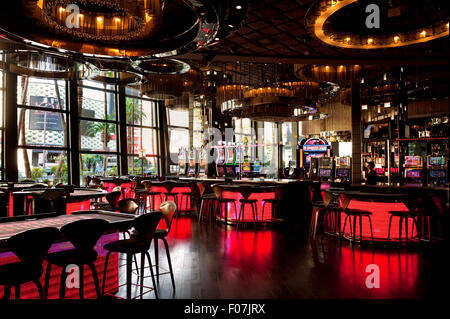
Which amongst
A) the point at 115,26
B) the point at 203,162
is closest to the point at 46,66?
the point at 115,26

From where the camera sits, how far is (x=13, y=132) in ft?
32.2

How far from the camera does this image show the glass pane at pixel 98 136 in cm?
1188

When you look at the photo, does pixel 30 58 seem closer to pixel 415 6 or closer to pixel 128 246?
pixel 128 246

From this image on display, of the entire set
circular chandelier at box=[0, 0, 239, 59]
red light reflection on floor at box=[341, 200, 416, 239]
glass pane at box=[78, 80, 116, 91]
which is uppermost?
glass pane at box=[78, 80, 116, 91]

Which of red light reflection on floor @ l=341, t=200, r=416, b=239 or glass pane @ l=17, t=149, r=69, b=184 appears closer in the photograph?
red light reflection on floor @ l=341, t=200, r=416, b=239

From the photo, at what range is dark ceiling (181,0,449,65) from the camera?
5.14 metres

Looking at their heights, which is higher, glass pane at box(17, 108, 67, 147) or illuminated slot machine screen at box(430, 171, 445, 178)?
glass pane at box(17, 108, 67, 147)

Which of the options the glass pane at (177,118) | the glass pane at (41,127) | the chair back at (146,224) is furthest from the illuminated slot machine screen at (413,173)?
the glass pane at (41,127)

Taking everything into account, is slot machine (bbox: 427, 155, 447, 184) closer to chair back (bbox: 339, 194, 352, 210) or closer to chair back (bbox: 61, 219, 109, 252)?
chair back (bbox: 339, 194, 352, 210)

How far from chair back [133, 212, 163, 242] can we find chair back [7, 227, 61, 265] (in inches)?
29.5

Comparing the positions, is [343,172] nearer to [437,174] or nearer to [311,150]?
[437,174]

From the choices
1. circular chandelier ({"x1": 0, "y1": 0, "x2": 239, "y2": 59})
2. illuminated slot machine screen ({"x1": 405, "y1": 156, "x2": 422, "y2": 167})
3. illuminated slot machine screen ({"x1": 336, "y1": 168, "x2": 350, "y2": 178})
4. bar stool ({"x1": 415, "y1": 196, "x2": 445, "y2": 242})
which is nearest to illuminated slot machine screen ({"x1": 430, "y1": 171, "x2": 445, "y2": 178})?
illuminated slot machine screen ({"x1": 405, "y1": 156, "x2": 422, "y2": 167})

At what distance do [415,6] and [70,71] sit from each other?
6.95 metres

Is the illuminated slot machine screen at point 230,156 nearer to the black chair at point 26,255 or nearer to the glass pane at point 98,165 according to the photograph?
the glass pane at point 98,165
